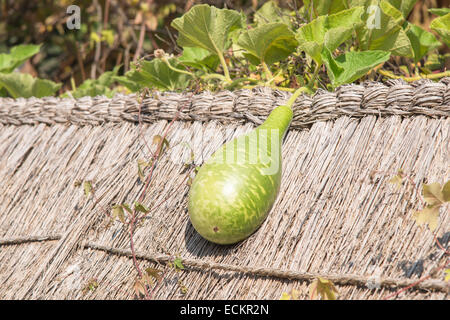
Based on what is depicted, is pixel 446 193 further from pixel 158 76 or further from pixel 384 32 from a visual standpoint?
pixel 158 76

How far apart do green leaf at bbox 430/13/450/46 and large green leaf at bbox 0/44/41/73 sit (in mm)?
1618

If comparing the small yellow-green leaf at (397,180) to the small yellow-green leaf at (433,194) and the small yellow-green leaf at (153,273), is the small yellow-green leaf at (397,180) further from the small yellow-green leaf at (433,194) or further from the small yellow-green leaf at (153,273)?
the small yellow-green leaf at (153,273)

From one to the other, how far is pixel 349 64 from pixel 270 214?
446 mm

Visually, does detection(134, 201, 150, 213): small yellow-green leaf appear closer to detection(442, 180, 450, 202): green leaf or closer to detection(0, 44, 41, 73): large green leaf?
detection(442, 180, 450, 202): green leaf

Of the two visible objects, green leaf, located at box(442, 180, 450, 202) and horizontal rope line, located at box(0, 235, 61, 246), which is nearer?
green leaf, located at box(442, 180, 450, 202)

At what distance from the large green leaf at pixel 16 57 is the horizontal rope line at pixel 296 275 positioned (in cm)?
137

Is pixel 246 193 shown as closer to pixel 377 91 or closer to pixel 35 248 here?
pixel 377 91

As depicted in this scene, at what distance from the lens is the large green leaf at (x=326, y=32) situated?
1235mm

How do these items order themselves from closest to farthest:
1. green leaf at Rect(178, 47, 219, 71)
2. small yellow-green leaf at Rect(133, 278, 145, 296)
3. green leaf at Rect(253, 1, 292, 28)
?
small yellow-green leaf at Rect(133, 278, 145, 296)
green leaf at Rect(178, 47, 219, 71)
green leaf at Rect(253, 1, 292, 28)

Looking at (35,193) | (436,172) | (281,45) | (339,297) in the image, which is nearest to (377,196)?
(436,172)

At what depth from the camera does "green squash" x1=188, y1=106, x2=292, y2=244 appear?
100 centimetres

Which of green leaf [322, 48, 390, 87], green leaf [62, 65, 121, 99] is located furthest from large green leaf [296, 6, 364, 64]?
green leaf [62, 65, 121, 99]

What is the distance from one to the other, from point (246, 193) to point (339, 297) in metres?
0.26

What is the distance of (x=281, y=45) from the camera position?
1412 millimetres
